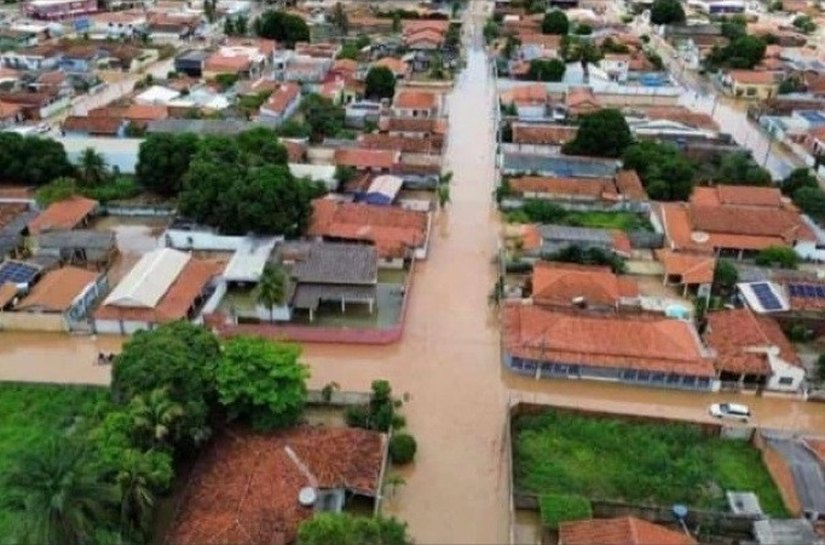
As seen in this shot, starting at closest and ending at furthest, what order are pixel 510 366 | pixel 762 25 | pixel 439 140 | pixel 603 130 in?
pixel 510 366 → pixel 603 130 → pixel 439 140 → pixel 762 25

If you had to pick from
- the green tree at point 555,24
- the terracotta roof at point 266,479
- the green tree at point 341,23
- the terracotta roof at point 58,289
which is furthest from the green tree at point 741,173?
the green tree at point 341,23

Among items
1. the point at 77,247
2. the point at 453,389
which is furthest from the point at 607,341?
the point at 77,247

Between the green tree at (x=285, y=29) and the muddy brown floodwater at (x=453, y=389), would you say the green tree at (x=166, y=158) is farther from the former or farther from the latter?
the green tree at (x=285, y=29)

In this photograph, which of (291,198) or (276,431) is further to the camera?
(291,198)

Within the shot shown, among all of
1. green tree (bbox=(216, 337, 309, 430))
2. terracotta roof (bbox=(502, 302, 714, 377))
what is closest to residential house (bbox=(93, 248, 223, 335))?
green tree (bbox=(216, 337, 309, 430))

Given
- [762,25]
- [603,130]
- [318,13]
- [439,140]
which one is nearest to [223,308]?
[439,140]

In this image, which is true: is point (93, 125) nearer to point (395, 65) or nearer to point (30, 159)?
point (30, 159)

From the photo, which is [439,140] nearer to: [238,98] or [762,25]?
[238,98]
